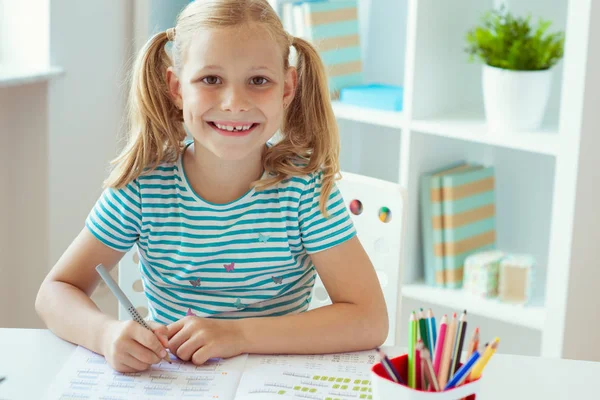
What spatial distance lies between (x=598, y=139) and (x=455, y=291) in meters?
0.53

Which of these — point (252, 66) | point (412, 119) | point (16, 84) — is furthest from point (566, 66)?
point (16, 84)

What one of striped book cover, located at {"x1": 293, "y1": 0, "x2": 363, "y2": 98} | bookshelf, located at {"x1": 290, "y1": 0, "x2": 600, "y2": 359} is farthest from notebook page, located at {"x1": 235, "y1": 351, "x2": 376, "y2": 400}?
striped book cover, located at {"x1": 293, "y1": 0, "x2": 363, "y2": 98}

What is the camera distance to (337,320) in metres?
1.18

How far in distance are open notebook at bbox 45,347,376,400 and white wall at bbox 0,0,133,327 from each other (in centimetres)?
120

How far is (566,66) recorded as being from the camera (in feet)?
6.03

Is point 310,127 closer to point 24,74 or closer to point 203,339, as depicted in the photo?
point 203,339

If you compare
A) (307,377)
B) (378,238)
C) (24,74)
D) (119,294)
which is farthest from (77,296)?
(24,74)

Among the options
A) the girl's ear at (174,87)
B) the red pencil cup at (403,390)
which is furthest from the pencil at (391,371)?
the girl's ear at (174,87)

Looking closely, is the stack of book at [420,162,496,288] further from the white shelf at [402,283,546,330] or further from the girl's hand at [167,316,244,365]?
the girl's hand at [167,316,244,365]

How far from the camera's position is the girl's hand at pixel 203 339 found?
108 centimetres

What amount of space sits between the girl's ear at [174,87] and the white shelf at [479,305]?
103cm

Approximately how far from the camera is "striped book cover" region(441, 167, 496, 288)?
7.07 ft

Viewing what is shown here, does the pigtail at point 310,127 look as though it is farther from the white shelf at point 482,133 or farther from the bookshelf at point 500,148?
the white shelf at point 482,133

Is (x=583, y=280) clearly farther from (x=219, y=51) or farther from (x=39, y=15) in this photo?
(x=39, y=15)
